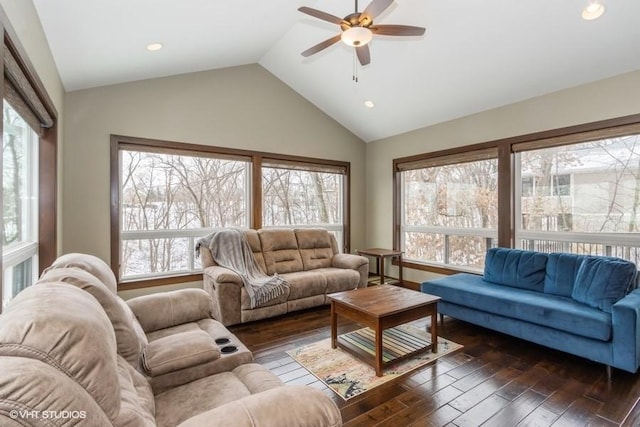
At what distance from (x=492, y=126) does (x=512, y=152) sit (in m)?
0.44

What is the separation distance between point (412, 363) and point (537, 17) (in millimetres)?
3248

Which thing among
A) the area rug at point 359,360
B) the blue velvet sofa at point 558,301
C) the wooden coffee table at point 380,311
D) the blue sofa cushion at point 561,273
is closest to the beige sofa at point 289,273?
the area rug at point 359,360

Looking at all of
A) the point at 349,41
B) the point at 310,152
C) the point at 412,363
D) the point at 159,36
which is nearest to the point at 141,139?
the point at 159,36

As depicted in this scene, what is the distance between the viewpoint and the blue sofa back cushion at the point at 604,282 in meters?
2.65

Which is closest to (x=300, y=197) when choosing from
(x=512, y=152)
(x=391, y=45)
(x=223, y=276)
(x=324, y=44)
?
(x=223, y=276)

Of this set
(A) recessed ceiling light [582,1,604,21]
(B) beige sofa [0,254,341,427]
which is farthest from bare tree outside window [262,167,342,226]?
(A) recessed ceiling light [582,1,604,21]

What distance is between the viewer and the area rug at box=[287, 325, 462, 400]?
7.92 ft

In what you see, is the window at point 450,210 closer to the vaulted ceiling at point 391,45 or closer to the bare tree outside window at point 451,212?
the bare tree outside window at point 451,212

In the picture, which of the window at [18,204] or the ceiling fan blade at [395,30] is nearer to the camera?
the window at [18,204]

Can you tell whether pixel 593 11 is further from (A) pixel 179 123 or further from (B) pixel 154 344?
(A) pixel 179 123

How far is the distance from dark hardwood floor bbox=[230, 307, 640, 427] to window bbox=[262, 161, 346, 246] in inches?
95.6

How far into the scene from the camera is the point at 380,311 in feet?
8.50

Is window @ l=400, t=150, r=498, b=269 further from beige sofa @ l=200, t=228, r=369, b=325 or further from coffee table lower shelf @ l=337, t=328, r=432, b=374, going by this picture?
coffee table lower shelf @ l=337, t=328, r=432, b=374

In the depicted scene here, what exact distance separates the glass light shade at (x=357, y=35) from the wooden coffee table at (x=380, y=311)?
2176 millimetres
